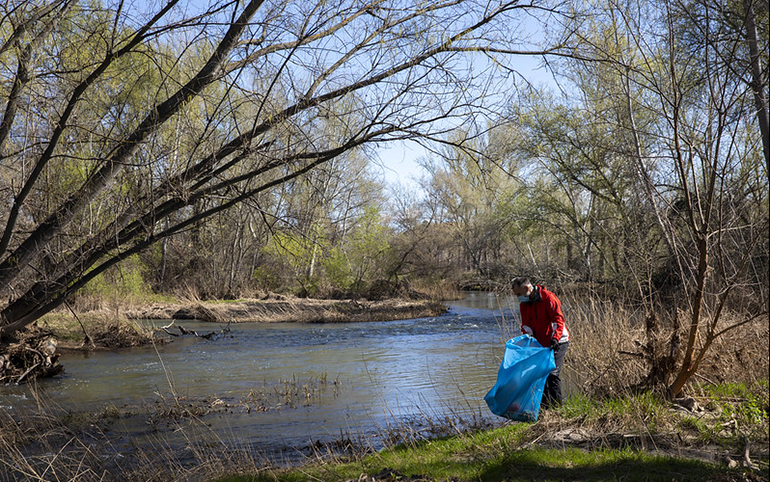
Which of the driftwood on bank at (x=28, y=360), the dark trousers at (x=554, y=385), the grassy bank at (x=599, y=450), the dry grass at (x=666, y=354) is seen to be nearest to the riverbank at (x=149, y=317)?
the driftwood on bank at (x=28, y=360)

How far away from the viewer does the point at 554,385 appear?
6.61 meters

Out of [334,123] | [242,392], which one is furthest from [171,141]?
[242,392]

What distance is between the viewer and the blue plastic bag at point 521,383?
5.99 metres

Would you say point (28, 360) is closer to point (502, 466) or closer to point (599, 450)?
point (502, 466)

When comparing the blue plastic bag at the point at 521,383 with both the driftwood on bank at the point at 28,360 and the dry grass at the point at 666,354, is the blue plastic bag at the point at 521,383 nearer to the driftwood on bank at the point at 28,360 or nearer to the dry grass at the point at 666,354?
the dry grass at the point at 666,354

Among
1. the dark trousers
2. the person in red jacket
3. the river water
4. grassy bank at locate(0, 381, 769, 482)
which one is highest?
the person in red jacket

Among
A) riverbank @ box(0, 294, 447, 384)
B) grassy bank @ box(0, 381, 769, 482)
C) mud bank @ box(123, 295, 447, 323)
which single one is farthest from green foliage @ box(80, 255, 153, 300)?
grassy bank @ box(0, 381, 769, 482)

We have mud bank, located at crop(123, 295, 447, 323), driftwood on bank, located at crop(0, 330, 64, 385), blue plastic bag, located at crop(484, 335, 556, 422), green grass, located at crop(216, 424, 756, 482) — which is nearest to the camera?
green grass, located at crop(216, 424, 756, 482)

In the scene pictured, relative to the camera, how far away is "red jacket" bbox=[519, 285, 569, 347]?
6.57m

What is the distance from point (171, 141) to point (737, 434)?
657 centimetres

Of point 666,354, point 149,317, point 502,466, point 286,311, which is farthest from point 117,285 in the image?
point 502,466

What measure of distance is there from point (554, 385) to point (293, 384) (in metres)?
5.29

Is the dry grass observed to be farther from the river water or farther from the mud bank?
the mud bank

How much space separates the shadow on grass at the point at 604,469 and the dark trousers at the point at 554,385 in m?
1.67
